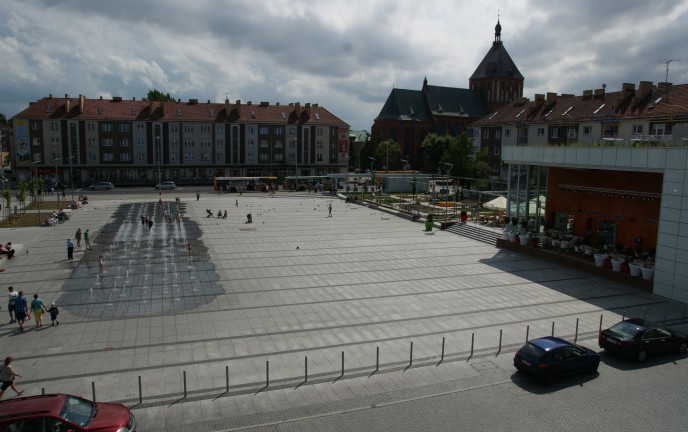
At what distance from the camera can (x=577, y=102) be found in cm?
6153

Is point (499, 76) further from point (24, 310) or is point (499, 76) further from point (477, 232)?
point (24, 310)

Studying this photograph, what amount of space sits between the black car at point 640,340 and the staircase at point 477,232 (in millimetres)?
18569

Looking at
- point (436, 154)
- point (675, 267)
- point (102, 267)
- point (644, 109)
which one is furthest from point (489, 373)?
point (436, 154)

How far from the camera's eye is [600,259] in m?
26.7

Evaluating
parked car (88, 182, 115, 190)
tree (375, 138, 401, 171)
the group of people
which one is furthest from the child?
tree (375, 138, 401, 171)

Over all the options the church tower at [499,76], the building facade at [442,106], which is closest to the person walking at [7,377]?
the building facade at [442,106]

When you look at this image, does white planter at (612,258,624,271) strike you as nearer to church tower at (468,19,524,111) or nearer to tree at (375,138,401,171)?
tree at (375,138,401,171)

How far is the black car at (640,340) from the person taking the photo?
1595 cm

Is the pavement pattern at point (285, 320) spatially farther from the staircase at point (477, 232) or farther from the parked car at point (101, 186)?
the parked car at point (101, 186)

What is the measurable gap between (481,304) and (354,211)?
32.7 meters

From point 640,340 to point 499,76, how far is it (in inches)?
4126

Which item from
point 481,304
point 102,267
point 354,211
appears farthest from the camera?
point 354,211

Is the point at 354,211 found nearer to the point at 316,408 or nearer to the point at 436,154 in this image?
the point at 316,408

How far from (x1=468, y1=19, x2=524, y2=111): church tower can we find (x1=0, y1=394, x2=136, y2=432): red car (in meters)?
112
